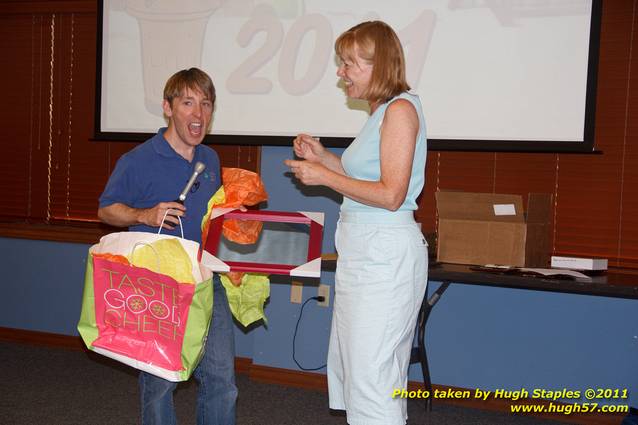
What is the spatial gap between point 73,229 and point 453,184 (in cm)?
244

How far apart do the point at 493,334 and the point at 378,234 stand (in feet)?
6.41

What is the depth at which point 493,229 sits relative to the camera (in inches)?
125

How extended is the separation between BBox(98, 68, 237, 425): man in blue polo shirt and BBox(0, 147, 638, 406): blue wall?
1591 millimetres

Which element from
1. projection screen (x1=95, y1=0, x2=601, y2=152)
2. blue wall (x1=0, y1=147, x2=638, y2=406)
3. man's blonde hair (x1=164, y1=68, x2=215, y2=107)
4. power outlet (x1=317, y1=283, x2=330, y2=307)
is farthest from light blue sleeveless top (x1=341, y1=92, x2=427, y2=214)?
power outlet (x1=317, y1=283, x2=330, y2=307)

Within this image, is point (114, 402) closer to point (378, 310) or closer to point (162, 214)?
point (162, 214)

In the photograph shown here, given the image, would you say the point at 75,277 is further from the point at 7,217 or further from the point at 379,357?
the point at 379,357

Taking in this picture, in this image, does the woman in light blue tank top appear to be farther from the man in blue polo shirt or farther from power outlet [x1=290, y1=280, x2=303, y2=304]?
power outlet [x1=290, y1=280, x2=303, y2=304]

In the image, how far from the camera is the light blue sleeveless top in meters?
1.72

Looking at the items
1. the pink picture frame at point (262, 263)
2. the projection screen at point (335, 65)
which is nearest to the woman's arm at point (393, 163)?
the pink picture frame at point (262, 263)

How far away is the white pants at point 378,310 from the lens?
5.45 feet

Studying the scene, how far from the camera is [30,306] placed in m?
4.38

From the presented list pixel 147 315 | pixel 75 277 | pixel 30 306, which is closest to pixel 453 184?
pixel 147 315

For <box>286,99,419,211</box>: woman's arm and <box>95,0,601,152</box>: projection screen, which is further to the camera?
<box>95,0,601,152</box>: projection screen

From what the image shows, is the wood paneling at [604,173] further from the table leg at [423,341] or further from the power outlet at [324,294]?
the power outlet at [324,294]
